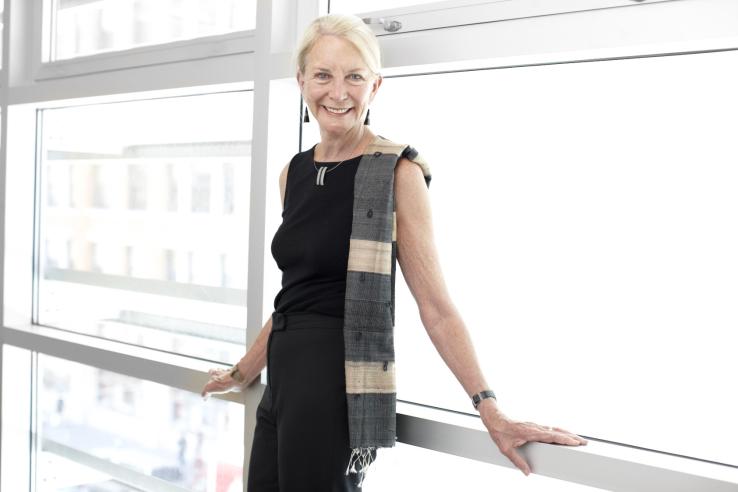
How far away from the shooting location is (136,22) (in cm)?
247

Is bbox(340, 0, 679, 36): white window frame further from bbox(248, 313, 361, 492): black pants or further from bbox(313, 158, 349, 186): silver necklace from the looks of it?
bbox(248, 313, 361, 492): black pants

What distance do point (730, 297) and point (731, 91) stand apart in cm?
38

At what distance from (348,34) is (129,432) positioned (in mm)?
1757

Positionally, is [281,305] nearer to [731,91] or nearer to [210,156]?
[210,156]

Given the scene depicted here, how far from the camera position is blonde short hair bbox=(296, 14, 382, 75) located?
1508 millimetres

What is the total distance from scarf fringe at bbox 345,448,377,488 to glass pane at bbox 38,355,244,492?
0.81 metres

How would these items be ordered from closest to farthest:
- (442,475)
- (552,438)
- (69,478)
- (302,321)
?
1. (552,438)
2. (302,321)
3. (442,475)
4. (69,478)

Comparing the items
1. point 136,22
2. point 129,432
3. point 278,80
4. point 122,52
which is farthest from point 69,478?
point 278,80

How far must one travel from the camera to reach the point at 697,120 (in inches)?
56.3

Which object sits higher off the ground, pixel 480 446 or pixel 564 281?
pixel 564 281

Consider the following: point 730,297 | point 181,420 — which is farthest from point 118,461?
point 730,297

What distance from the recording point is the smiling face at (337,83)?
1.51m

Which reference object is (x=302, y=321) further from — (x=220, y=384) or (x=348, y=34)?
(x=348, y=34)

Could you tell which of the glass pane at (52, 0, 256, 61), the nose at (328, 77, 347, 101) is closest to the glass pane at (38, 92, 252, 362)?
the glass pane at (52, 0, 256, 61)
